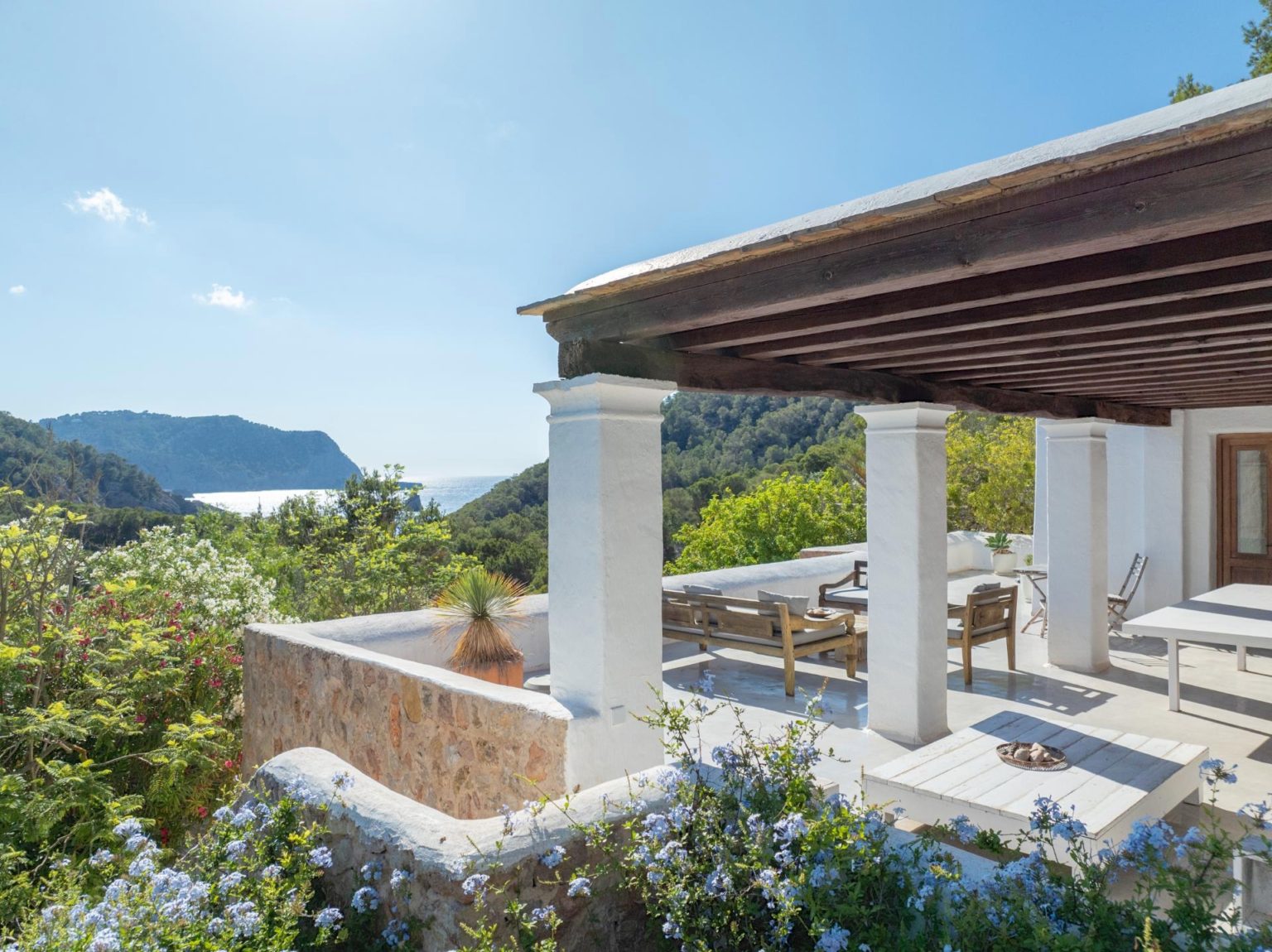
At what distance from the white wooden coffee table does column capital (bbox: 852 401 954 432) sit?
1.68 metres

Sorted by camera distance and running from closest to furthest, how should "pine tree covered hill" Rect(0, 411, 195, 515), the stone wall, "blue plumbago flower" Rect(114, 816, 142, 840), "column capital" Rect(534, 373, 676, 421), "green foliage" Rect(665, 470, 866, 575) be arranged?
1. "blue plumbago flower" Rect(114, 816, 142, 840)
2. "column capital" Rect(534, 373, 676, 421)
3. the stone wall
4. "pine tree covered hill" Rect(0, 411, 195, 515)
5. "green foliage" Rect(665, 470, 866, 575)

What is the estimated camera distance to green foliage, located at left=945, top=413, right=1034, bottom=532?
15.2 metres

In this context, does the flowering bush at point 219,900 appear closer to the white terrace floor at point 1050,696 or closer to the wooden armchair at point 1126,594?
the white terrace floor at point 1050,696

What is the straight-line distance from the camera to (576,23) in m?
8.05

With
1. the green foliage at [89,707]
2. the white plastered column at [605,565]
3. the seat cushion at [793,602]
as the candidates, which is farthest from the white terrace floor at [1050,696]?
the green foliage at [89,707]

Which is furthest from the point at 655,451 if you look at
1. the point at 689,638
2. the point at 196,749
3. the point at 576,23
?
the point at 576,23

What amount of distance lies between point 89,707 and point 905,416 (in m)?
5.84

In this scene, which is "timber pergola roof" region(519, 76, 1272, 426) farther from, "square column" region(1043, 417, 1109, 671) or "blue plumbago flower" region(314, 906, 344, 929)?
"blue plumbago flower" region(314, 906, 344, 929)

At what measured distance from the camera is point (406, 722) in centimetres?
423

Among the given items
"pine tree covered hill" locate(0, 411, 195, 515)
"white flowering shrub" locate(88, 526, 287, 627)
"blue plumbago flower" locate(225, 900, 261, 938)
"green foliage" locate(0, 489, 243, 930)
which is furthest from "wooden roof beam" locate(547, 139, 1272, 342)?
"white flowering shrub" locate(88, 526, 287, 627)

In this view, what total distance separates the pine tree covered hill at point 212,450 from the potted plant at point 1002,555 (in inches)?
1012

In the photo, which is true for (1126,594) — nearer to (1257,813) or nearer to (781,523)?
(1257,813)

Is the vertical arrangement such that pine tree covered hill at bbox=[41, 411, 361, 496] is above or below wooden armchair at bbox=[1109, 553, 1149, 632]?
above

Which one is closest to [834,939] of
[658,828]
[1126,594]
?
[658,828]
